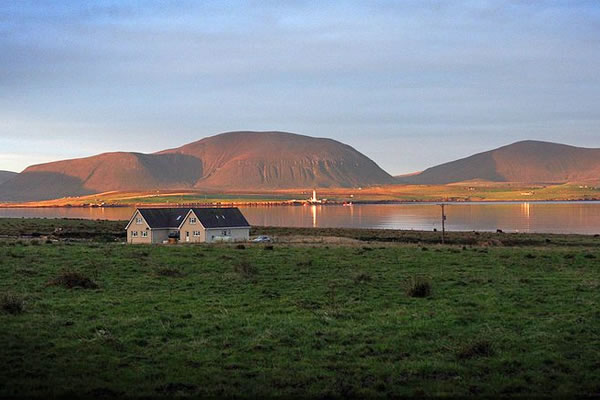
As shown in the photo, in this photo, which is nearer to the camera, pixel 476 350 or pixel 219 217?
pixel 476 350

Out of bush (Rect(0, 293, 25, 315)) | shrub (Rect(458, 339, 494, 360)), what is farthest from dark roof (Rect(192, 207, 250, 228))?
shrub (Rect(458, 339, 494, 360))

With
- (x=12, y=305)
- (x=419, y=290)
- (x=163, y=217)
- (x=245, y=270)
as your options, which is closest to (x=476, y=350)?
(x=419, y=290)

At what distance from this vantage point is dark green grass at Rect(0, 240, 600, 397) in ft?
29.8

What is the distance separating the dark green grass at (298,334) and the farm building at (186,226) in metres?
36.8

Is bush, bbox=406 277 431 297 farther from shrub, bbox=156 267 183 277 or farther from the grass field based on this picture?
shrub, bbox=156 267 183 277

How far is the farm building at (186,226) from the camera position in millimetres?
60125

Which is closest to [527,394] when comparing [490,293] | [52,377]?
[52,377]

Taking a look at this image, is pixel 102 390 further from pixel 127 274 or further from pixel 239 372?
pixel 127 274

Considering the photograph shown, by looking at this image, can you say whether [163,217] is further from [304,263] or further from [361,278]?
[361,278]

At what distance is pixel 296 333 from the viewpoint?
1252cm

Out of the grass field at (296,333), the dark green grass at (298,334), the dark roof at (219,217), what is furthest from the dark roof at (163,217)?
the grass field at (296,333)

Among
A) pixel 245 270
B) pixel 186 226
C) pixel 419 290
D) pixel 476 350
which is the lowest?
pixel 476 350

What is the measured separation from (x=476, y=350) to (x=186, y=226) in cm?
5181

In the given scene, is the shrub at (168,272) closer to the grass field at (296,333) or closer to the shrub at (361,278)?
the grass field at (296,333)
